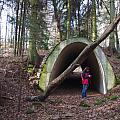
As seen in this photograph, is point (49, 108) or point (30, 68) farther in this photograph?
point (30, 68)

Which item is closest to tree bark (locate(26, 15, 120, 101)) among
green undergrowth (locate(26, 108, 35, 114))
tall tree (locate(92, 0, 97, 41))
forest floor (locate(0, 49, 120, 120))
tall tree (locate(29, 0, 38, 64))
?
forest floor (locate(0, 49, 120, 120))

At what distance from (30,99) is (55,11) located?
477 inches

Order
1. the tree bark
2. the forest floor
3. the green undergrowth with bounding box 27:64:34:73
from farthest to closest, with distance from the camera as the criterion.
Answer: the green undergrowth with bounding box 27:64:34:73 → the forest floor → the tree bark

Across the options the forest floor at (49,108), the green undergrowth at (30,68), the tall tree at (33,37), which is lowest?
the forest floor at (49,108)

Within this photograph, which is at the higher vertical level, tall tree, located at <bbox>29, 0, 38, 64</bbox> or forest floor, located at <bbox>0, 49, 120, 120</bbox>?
tall tree, located at <bbox>29, 0, 38, 64</bbox>

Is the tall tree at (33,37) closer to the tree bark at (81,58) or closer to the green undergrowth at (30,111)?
the tree bark at (81,58)

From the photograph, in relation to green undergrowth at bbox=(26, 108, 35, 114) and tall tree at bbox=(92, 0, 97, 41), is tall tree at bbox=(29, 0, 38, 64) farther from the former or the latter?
green undergrowth at bbox=(26, 108, 35, 114)

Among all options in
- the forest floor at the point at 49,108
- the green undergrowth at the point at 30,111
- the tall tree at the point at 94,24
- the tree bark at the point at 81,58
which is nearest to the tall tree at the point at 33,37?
the forest floor at the point at 49,108

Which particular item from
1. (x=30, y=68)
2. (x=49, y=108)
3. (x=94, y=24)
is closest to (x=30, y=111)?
(x=49, y=108)

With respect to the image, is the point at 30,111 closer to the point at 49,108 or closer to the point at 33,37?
the point at 49,108

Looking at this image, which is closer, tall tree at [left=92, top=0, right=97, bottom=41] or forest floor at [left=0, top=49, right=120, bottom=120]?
forest floor at [left=0, top=49, right=120, bottom=120]

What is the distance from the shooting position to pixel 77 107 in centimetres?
984

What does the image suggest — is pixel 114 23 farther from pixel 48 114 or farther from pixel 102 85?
pixel 102 85

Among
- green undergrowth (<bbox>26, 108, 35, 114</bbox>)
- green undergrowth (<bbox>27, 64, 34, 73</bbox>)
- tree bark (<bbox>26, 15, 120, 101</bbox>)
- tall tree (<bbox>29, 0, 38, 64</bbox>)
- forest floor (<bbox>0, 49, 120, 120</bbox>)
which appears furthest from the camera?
tall tree (<bbox>29, 0, 38, 64</bbox>)
